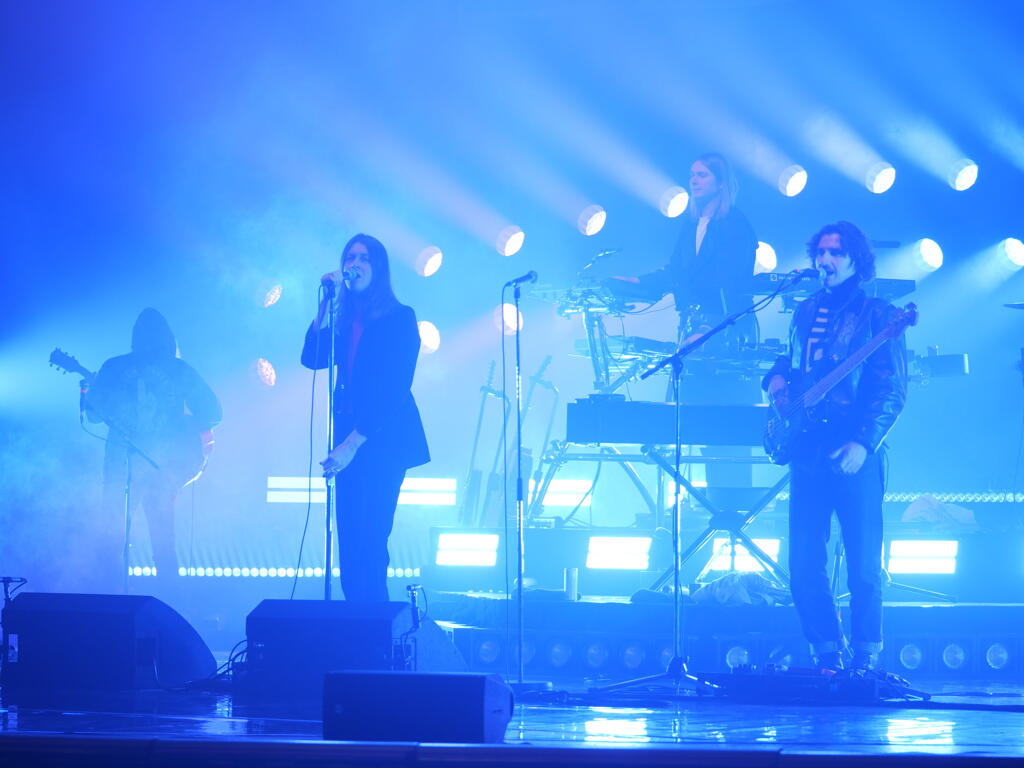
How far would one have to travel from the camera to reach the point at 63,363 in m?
8.64

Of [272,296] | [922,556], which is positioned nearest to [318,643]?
[922,556]

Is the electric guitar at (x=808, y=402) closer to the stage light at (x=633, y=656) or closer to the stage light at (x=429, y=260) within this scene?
the stage light at (x=633, y=656)

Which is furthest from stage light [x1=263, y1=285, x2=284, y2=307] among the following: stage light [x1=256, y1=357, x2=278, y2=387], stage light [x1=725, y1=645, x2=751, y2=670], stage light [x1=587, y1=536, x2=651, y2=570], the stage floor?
the stage floor

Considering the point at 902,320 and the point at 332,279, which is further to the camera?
the point at 332,279

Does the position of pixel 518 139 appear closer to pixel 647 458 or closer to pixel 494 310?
pixel 494 310

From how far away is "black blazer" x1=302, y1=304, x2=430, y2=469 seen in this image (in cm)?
527

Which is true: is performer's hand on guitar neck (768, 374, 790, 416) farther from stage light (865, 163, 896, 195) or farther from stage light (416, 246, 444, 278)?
stage light (416, 246, 444, 278)

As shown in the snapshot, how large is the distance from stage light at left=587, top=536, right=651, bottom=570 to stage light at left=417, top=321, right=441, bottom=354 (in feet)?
13.2

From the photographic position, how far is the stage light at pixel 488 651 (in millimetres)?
6633

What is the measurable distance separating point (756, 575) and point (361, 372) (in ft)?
8.60

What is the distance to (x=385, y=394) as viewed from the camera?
5297mm

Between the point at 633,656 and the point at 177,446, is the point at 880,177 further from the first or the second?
the point at 177,446

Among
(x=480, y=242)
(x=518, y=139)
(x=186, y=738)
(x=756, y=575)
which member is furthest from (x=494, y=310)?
(x=186, y=738)

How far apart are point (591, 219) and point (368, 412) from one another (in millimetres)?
6025
